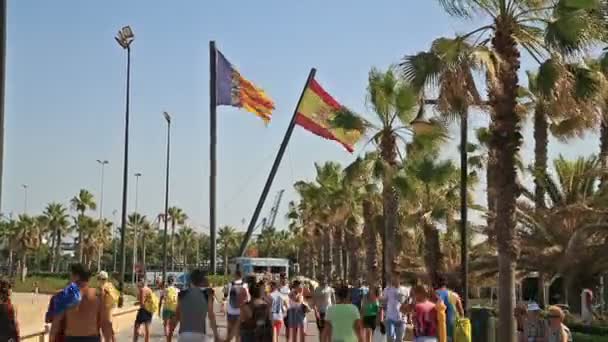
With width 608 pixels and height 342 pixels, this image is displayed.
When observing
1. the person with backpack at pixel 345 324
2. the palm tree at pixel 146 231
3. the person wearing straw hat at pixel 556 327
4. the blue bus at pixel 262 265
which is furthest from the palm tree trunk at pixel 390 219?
the palm tree at pixel 146 231

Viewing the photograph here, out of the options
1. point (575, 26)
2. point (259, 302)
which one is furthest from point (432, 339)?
point (575, 26)

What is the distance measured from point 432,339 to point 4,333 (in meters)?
5.04

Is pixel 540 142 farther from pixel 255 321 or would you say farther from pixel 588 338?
pixel 255 321

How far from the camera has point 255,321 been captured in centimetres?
988

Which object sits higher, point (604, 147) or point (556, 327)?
point (604, 147)

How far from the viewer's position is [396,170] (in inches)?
1109

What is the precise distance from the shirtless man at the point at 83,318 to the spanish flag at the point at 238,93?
30933 millimetres

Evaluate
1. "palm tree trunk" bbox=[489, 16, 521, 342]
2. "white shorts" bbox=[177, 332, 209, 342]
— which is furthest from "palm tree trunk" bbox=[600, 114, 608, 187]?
"white shorts" bbox=[177, 332, 209, 342]

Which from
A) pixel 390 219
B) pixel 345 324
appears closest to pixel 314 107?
pixel 390 219

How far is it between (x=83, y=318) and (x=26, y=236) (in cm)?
10665

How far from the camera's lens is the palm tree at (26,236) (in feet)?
361

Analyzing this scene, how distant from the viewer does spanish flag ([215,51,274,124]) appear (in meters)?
39.8

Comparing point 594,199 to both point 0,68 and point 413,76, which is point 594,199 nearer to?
point 413,76

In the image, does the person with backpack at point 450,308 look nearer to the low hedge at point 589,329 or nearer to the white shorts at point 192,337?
the white shorts at point 192,337
